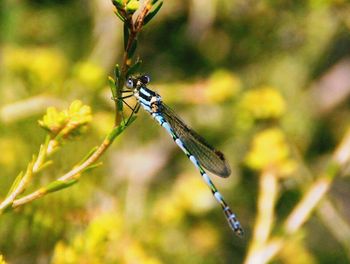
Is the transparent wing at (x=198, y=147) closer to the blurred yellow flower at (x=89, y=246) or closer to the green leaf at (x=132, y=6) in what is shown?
the blurred yellow flower at (x=89, y=246)

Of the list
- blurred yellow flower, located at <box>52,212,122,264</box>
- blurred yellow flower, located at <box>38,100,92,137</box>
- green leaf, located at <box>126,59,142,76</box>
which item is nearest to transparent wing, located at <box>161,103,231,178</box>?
blurred yellow flower, located at <box>52,212,122,264</box>

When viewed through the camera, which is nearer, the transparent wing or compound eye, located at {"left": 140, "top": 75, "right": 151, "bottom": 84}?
compound eye, located at {"left": 140, "top": 75, "right": 151, "bottom": 84}

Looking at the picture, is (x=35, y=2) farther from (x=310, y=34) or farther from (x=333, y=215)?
(x=333, y=215)

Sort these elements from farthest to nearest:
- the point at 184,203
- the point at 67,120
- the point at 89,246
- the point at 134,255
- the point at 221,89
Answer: the point at 221,89 < the point at 184,203 < the point at 134,255 < the point at 89,246 < the point at 67,120

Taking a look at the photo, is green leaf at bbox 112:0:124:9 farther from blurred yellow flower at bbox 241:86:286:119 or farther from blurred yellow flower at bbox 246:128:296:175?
blurred yellow flower at bbox 241:86:286:119

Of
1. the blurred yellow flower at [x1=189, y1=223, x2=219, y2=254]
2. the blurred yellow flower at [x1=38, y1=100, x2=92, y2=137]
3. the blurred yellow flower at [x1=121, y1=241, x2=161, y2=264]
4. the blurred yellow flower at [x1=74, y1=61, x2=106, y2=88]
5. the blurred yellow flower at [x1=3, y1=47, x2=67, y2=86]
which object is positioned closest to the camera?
the blurred yellow flower at [x1=38, y1=100, x2=92, y2=137]

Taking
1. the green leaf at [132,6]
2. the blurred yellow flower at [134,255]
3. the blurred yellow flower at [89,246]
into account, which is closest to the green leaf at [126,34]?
the green leaf at [132,6]

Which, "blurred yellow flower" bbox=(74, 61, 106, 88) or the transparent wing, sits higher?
"blurred yellow flower" bbox=(74, 61, 106, 88)

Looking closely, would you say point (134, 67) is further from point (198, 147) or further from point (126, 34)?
point (198, 147)

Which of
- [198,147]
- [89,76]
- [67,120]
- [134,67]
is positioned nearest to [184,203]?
[198,147]
